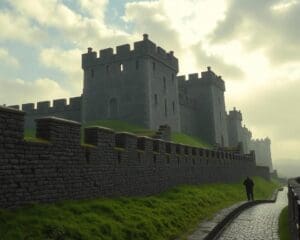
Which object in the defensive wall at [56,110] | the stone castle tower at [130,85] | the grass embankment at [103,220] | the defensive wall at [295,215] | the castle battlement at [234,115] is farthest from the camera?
the castle battlement at [234,115]

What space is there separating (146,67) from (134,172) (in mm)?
24373

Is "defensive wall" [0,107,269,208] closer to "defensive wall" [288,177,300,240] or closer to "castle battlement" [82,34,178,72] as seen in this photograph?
"defensive wall" [288,177,300,240]

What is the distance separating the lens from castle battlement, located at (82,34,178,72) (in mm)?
36875

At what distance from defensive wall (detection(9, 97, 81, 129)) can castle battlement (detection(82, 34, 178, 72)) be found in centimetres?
483

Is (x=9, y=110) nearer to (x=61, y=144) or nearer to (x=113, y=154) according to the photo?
(x=61, y=144)

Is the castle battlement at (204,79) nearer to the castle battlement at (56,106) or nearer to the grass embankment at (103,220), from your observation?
the castle battlement at (56,106)

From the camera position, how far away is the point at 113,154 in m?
12.0

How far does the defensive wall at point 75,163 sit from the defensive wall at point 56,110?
84.6 feet

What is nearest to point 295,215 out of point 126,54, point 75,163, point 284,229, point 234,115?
point 284,229

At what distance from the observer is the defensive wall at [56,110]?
42156mm

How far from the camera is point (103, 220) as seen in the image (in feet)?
29.0

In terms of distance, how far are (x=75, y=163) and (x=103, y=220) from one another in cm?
177

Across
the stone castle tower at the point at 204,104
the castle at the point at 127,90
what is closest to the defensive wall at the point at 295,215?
the castle at the point at 127,90

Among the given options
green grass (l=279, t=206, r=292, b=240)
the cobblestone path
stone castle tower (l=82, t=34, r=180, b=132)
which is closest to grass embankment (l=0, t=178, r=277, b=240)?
the cobblestone path
